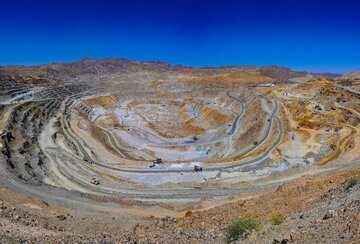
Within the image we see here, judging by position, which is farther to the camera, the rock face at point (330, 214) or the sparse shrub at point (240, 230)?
the sparse shrub at point (240, 230)

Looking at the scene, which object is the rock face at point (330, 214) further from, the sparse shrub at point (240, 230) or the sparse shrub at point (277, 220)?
the sparse shrub at point (240, 230)

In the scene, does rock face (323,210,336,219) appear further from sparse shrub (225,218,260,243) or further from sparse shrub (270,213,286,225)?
sparse shrub (225,218,260,243)

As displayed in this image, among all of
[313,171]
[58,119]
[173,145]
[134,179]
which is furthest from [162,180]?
[58,119]

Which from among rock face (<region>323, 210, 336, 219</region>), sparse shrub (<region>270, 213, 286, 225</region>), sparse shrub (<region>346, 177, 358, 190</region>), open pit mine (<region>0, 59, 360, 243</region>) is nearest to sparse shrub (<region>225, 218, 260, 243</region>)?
open pit mine (<region>0, 59, 360, 243</region>)

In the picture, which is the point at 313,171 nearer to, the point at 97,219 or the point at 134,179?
the point at 134,179

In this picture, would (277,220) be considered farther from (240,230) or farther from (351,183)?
(351,183)

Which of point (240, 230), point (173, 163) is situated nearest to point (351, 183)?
point (240, 230)

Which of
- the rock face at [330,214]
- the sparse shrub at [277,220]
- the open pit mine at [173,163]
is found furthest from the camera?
the open pit mine at [173,163]

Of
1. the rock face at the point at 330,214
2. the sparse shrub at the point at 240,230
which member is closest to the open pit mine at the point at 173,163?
the rock face at the point at 330,214

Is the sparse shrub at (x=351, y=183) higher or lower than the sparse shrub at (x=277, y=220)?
higher
